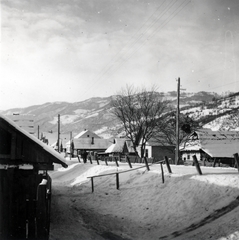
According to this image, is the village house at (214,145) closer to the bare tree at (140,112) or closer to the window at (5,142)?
the bare tree at (140,112)

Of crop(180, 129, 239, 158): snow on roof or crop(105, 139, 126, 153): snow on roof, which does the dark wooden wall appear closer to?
crop(180, 129, 239, 158): snow on roof

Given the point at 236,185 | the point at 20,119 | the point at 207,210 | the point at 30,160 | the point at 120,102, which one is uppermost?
the point at 120,102

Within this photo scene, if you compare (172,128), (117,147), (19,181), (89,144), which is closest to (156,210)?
(19,181)

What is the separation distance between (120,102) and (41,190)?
40.9 meters

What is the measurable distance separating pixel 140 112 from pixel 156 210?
34748 mm

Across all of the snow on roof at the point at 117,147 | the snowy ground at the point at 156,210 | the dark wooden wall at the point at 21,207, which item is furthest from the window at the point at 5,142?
the snow on roof at the point at 117,147

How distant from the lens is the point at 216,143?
133 ft

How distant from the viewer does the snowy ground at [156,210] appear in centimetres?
1023

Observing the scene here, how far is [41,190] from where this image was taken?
727cm

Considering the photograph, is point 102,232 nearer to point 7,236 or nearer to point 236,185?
point 7,236

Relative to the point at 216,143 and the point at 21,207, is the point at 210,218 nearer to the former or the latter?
the point at 21,207

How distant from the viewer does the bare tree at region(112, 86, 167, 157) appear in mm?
46781

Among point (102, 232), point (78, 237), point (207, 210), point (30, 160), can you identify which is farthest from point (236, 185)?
point (30, 160)

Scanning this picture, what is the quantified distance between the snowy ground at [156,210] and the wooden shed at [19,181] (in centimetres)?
159
